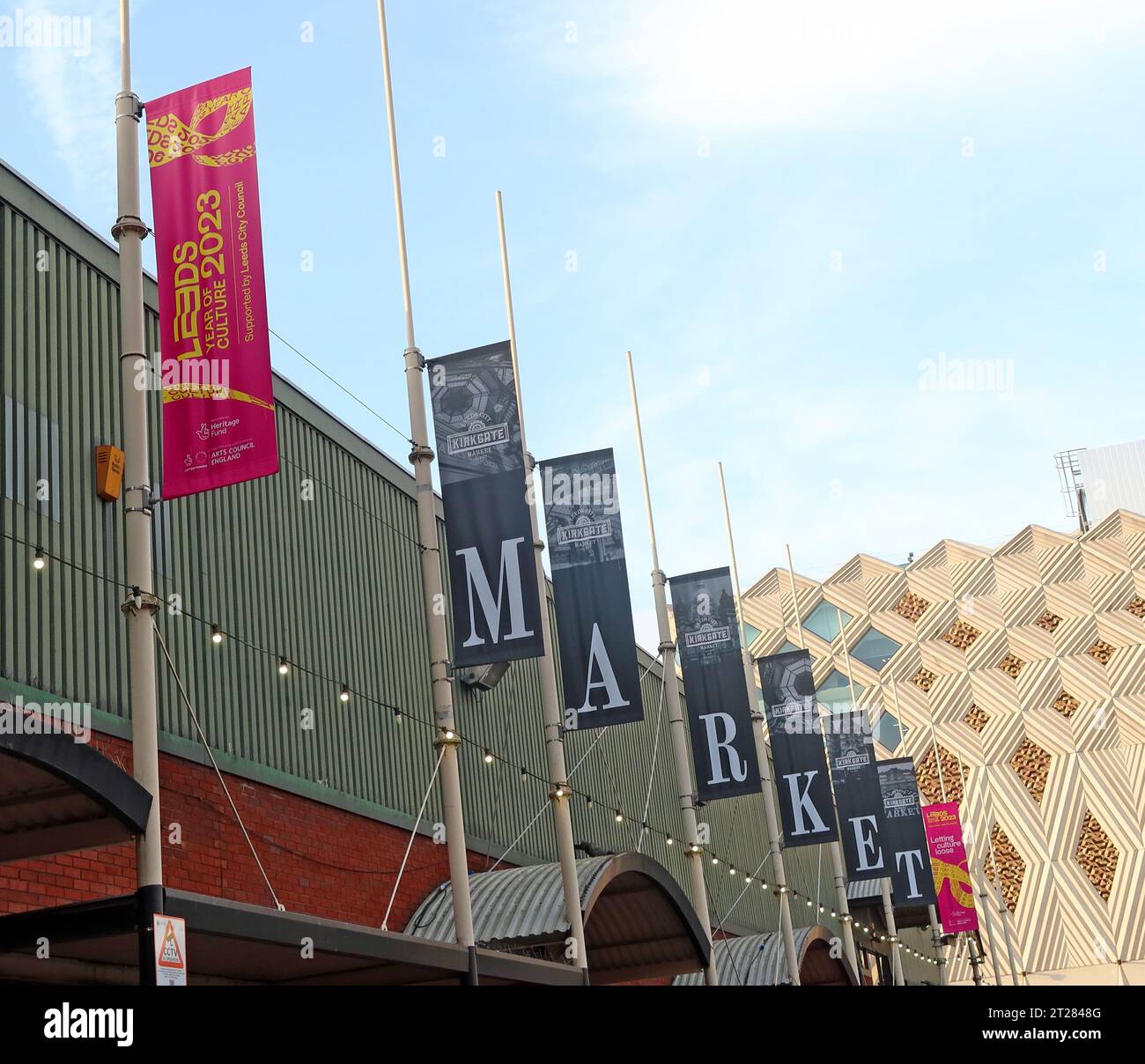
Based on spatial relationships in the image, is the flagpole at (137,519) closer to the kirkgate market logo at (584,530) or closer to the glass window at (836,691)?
the kirkgate market logo at (584,530)

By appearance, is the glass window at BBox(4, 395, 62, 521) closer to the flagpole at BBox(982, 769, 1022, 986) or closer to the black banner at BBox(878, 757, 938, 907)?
Result: the black banner at BBox(878, 757, 938, 907)

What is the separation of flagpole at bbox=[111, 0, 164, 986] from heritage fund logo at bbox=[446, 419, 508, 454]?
5189mm

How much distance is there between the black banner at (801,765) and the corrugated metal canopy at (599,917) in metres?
6.12

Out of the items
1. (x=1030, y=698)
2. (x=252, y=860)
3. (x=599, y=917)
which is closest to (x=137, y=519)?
(x=252, y=860)

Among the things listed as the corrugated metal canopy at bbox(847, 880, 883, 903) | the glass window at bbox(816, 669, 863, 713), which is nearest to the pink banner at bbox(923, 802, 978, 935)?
the corrugated metal canopy at bbox(847, 880, 883, 903)

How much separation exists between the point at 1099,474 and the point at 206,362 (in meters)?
80.1

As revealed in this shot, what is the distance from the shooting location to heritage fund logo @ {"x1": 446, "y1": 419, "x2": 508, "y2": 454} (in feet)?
54.5

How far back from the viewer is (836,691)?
2667 inches

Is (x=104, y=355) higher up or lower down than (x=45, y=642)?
higher up

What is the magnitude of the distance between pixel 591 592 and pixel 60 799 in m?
10.0

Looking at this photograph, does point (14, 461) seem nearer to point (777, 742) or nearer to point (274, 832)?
point (274, 832)
